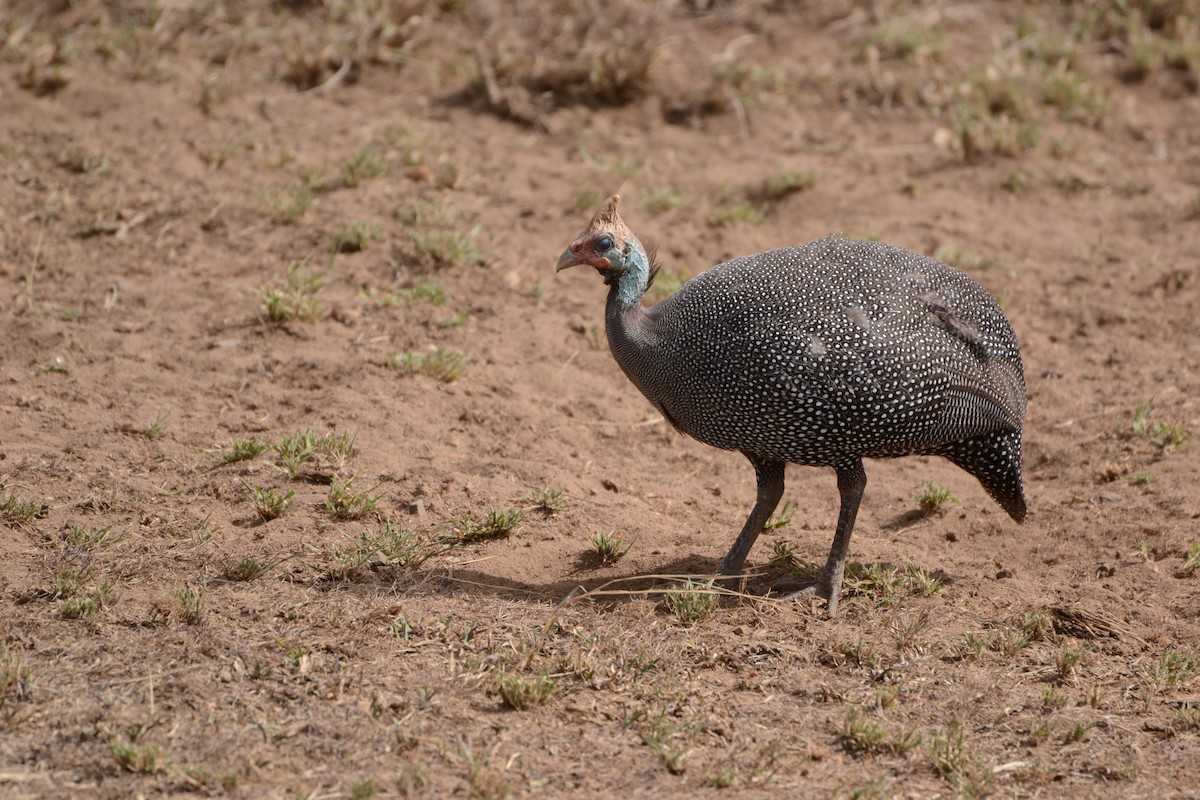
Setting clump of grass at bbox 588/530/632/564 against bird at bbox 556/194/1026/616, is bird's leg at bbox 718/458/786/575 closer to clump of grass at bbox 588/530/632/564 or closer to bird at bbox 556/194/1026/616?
bird at bbox 556/194/1026/616

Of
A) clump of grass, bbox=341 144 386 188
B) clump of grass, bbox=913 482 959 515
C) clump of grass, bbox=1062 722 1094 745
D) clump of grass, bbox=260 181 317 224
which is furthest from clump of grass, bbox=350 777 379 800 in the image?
clump of grass, bbox=341 144 386 188

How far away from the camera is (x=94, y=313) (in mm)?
5949

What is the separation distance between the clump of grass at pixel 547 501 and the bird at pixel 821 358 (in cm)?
66

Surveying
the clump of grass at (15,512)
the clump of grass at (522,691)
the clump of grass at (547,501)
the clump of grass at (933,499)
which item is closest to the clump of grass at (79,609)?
the clump of grass at (15,512)

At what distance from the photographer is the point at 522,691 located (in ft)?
12.1

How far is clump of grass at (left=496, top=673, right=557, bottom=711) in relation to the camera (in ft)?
12.1

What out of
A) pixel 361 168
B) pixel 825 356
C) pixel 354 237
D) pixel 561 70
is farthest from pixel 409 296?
pixel 825 356

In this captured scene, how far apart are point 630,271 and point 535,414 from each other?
1338mm

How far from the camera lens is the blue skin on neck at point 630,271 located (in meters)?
4.41

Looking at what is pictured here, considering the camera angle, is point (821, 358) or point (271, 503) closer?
point (821, 358)

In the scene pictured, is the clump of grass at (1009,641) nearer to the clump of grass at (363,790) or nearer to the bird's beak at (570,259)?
the bird's beak at (570,259)

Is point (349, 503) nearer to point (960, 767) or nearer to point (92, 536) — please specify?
point (92, 536)

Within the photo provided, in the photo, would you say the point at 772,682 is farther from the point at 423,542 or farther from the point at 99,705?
the point at 99,705

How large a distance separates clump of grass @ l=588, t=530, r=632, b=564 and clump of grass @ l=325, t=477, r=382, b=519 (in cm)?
80
